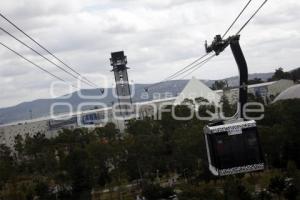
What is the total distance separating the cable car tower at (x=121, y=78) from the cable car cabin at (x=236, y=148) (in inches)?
2957

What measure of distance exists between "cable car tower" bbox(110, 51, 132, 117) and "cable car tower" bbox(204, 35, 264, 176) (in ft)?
246

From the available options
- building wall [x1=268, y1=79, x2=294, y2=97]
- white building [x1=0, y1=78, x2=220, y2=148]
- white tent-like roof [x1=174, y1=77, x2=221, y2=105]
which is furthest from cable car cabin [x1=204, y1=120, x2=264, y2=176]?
building wall [x1=268, y1=79, x2=294, y2=97]

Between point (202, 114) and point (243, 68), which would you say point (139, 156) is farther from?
point (243, 68)

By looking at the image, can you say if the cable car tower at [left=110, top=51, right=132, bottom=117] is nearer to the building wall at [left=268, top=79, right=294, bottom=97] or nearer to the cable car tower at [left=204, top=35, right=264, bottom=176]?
the building wall at [left=268, top=79, right=294, bottom=97]

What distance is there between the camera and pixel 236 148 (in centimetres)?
1548

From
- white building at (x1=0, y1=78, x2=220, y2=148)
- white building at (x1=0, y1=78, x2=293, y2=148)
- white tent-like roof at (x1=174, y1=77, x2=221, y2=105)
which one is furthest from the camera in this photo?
white building at (x1=0, y1=78, x2=220, y2=148)

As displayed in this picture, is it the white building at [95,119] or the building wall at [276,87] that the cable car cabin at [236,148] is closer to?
the white building at [95,119]

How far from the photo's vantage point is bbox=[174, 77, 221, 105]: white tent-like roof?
8150cm

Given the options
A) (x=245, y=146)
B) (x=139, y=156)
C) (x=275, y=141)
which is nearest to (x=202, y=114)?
(x=139, y=156)

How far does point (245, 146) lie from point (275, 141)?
25681mm

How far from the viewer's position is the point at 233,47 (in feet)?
49.8

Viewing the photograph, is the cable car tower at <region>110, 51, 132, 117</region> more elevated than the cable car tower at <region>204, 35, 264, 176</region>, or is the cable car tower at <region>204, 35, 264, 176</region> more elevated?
the cable car tower at <region>110, 51, 132, 117</region>

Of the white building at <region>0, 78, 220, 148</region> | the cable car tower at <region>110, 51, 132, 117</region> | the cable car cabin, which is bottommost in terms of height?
the cable car cabin

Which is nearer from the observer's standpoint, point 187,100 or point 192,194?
point 192,194
